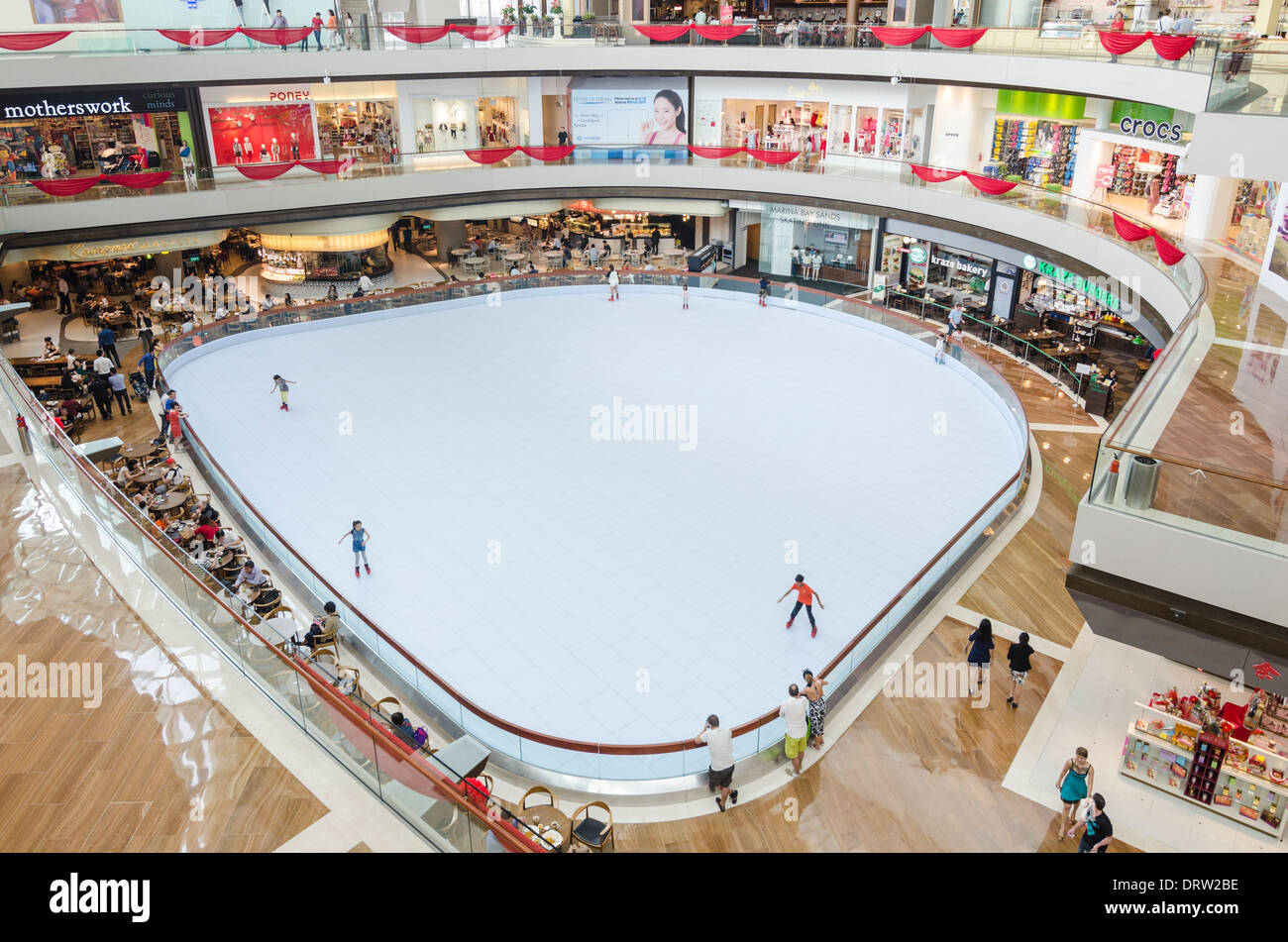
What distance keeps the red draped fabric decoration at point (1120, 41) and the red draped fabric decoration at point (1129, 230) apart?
3336 millimetres

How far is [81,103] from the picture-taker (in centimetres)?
2309

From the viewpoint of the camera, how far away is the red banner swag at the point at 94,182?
21.7m

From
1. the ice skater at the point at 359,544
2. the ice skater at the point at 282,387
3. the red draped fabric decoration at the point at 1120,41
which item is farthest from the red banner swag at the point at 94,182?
the red draped fabric decoration at the point at 1120,41

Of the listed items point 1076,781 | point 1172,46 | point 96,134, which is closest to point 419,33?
point 96,134

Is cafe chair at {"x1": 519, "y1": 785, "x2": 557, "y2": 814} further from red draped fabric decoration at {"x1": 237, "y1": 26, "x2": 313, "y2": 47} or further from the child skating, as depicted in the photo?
red draped fabric decoration at {"x1": 237, "y1": 26, "x2": 313, "y2": 47}

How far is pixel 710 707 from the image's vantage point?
38.2 feet

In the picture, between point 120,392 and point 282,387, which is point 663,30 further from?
point 120,392

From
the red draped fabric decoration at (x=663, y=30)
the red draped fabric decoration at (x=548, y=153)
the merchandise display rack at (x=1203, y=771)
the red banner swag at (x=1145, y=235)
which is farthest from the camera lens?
the red draped fabric decoration at (x=663, y=30)

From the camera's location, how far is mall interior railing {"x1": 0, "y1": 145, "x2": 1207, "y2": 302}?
755 inches

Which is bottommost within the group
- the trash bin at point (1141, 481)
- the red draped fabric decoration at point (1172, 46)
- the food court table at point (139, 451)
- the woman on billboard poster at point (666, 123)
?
the food court table at point (139, 451)

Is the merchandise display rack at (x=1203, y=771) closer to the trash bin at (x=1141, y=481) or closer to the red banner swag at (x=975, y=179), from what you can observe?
the trash bin at (x=1141, y=481)

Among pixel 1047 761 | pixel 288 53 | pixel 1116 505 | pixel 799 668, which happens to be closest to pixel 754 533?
pixel 799 668

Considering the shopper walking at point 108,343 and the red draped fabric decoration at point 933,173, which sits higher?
the red draped fabric decoration at point 933,173

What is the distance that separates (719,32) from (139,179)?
16.6 m
